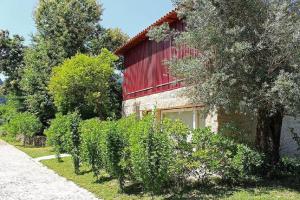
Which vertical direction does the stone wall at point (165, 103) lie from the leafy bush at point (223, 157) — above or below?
above

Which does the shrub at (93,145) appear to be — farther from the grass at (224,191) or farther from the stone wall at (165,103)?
the stone wall at (165,103)

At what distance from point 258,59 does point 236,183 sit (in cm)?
304

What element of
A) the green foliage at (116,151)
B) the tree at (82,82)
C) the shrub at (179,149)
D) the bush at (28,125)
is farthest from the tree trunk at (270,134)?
the bush at (28,125)

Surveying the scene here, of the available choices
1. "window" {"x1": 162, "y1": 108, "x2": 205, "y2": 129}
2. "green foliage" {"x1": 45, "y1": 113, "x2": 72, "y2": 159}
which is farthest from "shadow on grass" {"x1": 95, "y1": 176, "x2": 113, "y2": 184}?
"window" {"x1": 162, "y1": 108, "x2": 205, "y2": 129}

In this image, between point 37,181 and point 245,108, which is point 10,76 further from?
point 245,108

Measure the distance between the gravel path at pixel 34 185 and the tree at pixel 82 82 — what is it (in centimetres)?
608

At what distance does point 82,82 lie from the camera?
71.6 ft

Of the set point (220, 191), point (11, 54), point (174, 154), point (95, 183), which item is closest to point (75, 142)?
point (95, 183)

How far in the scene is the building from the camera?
13537 millimetres

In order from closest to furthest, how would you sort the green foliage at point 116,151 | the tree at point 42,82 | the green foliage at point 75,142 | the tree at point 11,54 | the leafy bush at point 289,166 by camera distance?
the green foliage at point 116,151 → the leafy bush at point 289,166 → the green foliage at point 75,142 → the tree at point 42,82 → the tree at point 11,54

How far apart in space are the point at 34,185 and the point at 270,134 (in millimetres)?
6525

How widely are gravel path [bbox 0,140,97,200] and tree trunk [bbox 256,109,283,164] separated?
467 cm

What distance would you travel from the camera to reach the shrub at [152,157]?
29.3ft

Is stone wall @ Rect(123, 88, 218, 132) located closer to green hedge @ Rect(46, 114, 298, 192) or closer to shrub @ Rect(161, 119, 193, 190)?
shrub @ Rect(161, 119, 193, 190)
